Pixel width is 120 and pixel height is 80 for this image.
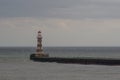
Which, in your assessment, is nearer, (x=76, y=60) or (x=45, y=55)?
(x=76, y=60)

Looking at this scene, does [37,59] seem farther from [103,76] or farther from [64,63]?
[103,76]

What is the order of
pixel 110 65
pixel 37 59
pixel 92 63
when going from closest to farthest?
pixel 110 65 → pixel 92 63 → pixel 37 59

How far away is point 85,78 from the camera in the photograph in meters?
31.8

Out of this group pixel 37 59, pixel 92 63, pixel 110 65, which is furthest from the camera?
pixel 37 59

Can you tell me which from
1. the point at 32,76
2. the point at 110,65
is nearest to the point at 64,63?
the point at 110,65

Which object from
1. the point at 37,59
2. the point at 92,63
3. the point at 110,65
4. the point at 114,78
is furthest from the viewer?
the point at 37,59

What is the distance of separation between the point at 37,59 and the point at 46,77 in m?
17.0

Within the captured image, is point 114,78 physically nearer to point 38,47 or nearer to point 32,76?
point 32,76

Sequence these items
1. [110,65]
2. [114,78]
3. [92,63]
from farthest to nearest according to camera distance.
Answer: [92,63], [110,65], [114,78]

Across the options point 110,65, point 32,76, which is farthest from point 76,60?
point 32,76

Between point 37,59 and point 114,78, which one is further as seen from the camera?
point 37,59

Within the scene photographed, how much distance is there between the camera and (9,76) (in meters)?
33.4

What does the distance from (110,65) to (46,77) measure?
1146cm

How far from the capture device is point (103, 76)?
33.0 metres
